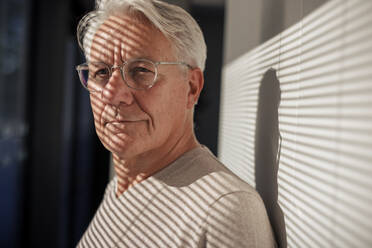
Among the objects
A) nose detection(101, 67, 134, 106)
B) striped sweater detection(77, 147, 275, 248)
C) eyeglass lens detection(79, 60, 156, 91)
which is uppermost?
eyeglass lens detection(79, 60, 156, 91)

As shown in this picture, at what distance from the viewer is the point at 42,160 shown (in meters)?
2.83

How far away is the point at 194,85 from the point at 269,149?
0.29 meters

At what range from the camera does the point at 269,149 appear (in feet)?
3.05

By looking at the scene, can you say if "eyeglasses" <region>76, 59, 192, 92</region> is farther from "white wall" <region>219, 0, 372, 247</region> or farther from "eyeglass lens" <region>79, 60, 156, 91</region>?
"white wall" <region>219, 0, 372, 247</region>

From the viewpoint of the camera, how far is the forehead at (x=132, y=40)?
0.88 metres

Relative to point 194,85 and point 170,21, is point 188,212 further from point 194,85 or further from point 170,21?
point 170,21

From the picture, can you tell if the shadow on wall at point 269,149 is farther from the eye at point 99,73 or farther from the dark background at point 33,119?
the dark background at point 33,119

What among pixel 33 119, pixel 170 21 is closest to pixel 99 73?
pixel 170 21

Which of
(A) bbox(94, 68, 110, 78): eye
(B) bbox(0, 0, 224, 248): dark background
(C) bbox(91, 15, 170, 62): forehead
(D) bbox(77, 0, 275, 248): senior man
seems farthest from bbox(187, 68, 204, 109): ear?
(B) bbox(0, 0, 224, 248): dark background

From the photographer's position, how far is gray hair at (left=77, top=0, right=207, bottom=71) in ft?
2.91

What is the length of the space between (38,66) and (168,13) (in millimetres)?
2233

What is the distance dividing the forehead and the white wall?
1.05 feet

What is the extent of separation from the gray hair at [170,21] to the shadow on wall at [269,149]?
22 cm

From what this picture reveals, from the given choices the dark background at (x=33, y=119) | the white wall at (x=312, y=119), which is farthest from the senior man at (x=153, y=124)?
the dark background at (x=33, y=119)
